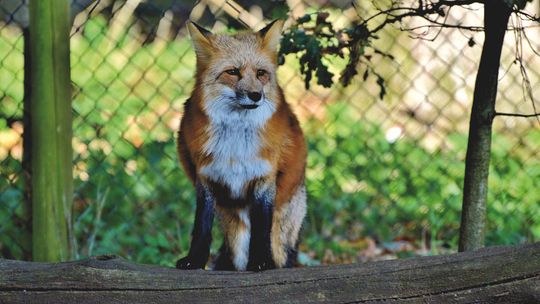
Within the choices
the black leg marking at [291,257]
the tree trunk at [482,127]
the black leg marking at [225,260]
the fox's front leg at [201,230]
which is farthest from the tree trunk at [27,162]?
the tree trunk at [482,127]

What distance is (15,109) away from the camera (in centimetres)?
476

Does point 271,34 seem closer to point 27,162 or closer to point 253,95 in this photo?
point 253,95

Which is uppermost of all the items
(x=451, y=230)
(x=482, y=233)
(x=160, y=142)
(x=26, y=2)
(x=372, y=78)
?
(x=372, y=78)

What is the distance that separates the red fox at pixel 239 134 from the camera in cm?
329

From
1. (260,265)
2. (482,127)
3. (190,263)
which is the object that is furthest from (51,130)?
(482,127)

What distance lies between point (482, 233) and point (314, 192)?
2347 mm

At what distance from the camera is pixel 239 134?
3.33 metres

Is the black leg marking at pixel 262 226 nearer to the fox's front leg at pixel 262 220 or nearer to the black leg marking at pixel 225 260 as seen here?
the fox's front leg at pixel 262 220

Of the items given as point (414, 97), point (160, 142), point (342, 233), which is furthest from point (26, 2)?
point (414, 97)

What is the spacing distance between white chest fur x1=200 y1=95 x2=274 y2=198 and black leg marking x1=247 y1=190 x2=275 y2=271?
0.12 metres

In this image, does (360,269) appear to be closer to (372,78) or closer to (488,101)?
(488,101)

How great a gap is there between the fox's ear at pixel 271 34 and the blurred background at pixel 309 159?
62.3 inches

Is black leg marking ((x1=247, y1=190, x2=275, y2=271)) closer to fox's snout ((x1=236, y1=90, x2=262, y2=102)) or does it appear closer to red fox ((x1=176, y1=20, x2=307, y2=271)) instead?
red fox ((x1=176, y1=20, x2=307, y2=271))

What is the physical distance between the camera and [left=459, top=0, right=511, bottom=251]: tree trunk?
10.5 feet
